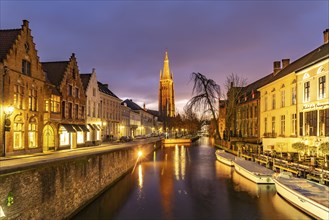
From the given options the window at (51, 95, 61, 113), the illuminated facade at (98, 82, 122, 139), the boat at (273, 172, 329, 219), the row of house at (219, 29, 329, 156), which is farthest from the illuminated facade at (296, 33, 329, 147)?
the illuminated facade at (98, 82, 122, 139)

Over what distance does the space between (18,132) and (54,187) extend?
13374 millimetres

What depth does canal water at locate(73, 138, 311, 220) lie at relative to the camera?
53.3 feet

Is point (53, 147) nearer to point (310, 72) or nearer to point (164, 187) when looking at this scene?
point (164, 187)

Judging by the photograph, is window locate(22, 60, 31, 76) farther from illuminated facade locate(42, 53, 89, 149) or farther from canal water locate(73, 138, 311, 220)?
canal water locate(73, 138, 311, 220)

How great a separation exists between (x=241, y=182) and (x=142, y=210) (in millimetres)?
10773

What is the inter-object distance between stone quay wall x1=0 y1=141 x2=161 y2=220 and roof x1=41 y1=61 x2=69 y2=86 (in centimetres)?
1552

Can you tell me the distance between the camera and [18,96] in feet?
80.5

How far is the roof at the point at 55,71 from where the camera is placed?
111ft

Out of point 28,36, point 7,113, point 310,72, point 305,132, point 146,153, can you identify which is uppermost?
point 28,36

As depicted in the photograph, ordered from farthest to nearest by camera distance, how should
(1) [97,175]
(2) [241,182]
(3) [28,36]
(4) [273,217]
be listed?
(3) [28,36] → (2) [241,182] → (1) [97,175] → (4) [273,217]

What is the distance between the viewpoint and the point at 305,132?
2955cm

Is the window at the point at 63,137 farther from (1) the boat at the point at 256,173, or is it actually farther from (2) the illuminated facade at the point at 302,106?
(2) the illuminated facade at the point at 302,106

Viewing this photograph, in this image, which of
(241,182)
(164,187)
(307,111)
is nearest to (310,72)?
(307,111)

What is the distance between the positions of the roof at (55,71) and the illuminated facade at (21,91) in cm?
501
